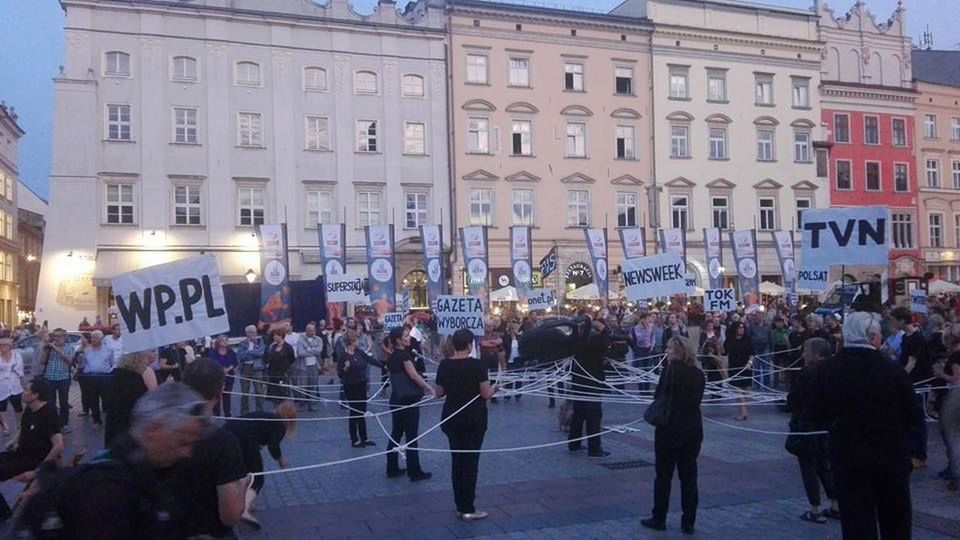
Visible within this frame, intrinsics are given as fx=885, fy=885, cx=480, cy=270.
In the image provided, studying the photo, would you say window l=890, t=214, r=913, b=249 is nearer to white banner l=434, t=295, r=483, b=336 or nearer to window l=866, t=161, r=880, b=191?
window l=866, t=161, r=880, b=191

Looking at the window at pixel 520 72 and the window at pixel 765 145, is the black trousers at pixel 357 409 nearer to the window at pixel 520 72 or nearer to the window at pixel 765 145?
the window at pixel 520 72

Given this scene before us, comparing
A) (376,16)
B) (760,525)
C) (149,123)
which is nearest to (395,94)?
(376,16)

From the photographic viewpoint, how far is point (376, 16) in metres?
41.0

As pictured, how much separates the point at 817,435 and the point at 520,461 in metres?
4.09

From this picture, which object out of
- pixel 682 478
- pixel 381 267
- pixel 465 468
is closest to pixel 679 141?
pixel 381 267

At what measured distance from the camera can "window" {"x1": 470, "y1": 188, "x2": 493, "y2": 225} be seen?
4238 cm

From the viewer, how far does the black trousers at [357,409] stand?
12359mm

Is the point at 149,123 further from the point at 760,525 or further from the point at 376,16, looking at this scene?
the point at 760,525

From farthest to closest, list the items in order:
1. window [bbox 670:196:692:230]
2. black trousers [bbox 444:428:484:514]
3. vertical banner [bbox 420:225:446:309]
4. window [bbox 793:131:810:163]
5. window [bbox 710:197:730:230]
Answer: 1. window [bbox 793:131:810:163]
2. window [bbox 710:197:730:230]
3. window [bbox 670:196:692:230]
4. vertical banner [bbox 420:225:446:309]
5. black trousers [bbox 444:428:484:514]

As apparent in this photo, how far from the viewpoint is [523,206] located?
43469 mm

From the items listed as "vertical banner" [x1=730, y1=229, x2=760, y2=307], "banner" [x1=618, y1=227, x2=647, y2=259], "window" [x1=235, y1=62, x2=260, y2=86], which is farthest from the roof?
"window" [x1=235, y1=62, x2=260, y2=86]

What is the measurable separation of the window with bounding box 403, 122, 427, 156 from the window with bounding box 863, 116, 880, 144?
2639cm

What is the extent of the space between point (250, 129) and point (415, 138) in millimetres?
7551

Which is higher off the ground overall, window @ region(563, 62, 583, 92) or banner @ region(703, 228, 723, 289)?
window @ region(563, 62, 583, 92)
